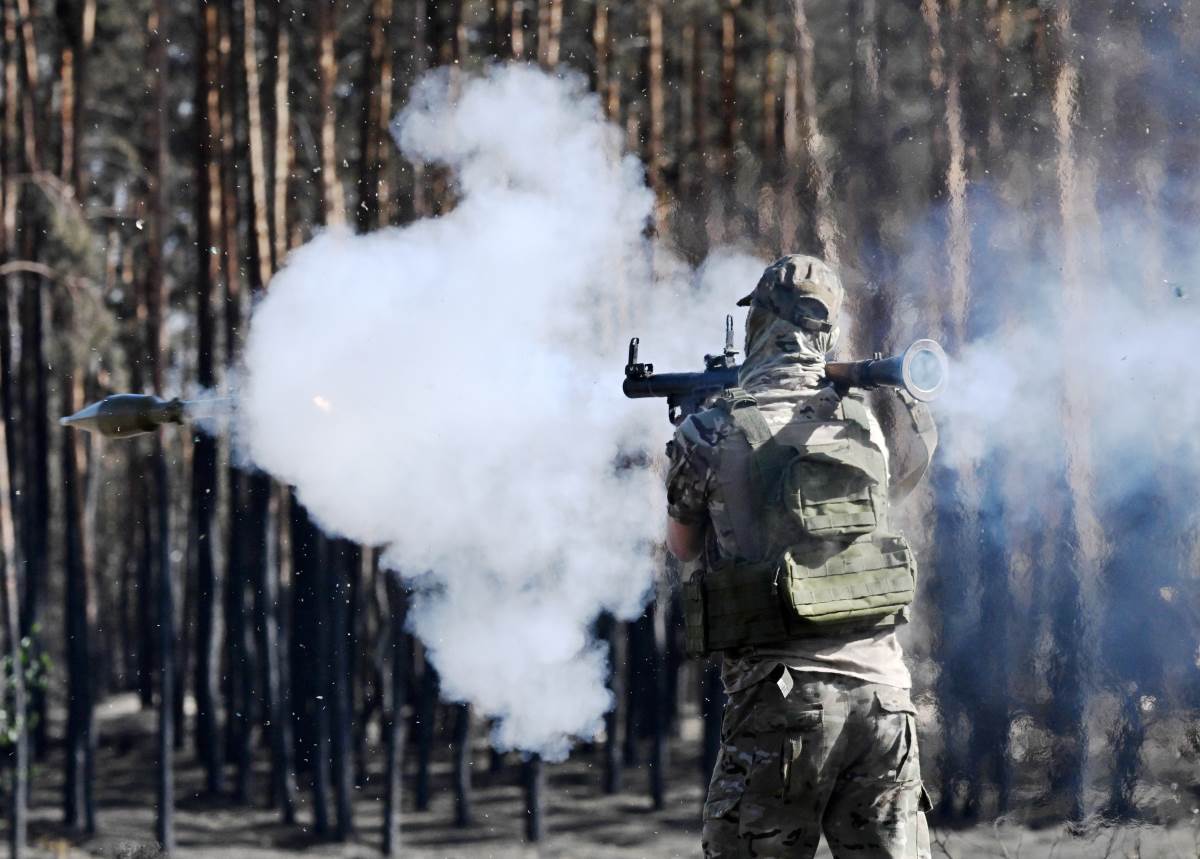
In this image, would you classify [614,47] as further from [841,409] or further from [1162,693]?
[841,409]

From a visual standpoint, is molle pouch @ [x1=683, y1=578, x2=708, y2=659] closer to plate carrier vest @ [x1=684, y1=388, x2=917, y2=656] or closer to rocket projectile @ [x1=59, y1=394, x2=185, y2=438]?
plate carrier vest @ [x1=684, y1=388, x2=917, y2=656]

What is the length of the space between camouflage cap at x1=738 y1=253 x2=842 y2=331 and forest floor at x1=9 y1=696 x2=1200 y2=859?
Result: 320 cm

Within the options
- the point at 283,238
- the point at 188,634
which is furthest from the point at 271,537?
the point at 188,634

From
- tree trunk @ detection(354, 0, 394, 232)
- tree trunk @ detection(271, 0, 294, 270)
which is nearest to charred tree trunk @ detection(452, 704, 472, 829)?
tree trunk @ detection(354, 0, 394, 232)

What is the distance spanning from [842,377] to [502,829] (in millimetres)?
5981

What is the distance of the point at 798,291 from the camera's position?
3.94 metres

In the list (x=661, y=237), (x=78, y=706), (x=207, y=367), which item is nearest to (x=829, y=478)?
(x=661, y=237)

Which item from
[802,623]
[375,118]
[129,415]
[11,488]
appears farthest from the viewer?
[11,488]

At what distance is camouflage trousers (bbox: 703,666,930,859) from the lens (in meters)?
3.65

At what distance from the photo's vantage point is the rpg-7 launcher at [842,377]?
3.68m

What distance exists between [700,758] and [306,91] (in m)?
8.16

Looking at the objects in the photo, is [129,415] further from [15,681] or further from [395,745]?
[15,681]

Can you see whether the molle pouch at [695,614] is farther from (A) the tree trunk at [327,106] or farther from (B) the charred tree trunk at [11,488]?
(B) the charred tree trunk at [11,488]

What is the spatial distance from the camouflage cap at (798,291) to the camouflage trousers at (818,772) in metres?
0.97
